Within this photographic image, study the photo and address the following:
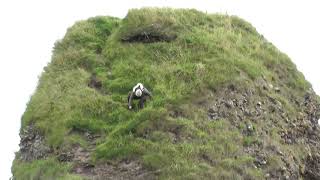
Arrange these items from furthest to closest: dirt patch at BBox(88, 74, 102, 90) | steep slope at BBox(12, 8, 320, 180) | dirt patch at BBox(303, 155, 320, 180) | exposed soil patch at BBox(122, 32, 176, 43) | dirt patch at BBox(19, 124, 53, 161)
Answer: exposed soil patch at BBox(122, 32, 176, 43) → dirt patch at BBox(88, 74, 102, 90) → dirt patch at BBox(303, 155, 320, 180) → dirt patch at BBox(19, 124, 53, 161) → steep slope at BBox(12, 8, 320, 180)

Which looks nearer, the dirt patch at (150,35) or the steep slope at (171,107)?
the steep slope at (171,107)

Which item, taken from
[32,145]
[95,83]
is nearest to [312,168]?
[95,83]

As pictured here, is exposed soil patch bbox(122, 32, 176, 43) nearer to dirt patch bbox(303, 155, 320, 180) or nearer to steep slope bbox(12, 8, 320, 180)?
steep slope bbox(12, 8, 320, 180)

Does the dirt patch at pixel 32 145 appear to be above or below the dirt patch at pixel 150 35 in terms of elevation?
below

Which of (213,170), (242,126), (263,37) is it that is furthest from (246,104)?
(263,37)

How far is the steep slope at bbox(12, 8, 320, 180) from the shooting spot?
67.2 ft

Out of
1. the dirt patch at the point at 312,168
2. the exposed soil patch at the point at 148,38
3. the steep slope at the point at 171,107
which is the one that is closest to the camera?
the steep slope at the point at 171,107

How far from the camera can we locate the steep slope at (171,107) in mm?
20469

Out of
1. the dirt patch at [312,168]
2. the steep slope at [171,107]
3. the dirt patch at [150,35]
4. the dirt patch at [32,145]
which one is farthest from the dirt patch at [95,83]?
the dirt patch at [312,168]

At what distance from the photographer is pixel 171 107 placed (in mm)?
21625

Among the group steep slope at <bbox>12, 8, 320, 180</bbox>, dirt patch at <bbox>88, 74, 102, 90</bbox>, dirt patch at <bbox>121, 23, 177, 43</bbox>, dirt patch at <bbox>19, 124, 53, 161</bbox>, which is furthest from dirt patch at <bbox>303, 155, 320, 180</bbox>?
dirt patch at <bbox>19, 124, 53, 161</bbox>

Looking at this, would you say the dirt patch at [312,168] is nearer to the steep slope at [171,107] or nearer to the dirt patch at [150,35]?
the steep slope at [171,107]

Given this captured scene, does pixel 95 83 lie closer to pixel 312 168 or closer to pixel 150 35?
pixel 150 35

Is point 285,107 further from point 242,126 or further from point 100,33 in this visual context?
point 100,33
